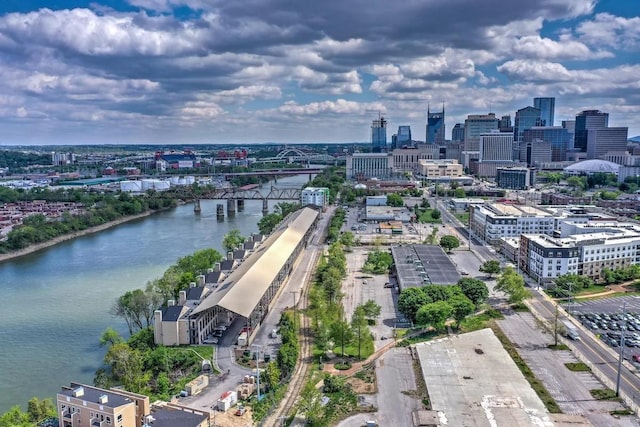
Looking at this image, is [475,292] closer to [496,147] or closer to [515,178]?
[515,178]

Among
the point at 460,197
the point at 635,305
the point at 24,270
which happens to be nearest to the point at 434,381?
the point at 635,305

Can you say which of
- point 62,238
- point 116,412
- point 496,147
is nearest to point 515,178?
point 496,147

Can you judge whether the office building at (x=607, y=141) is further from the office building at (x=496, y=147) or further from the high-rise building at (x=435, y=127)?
the high-rise building at (x=435, y=127)

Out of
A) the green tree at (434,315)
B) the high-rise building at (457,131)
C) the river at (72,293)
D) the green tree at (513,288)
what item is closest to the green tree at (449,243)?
the green tree at (513,288)

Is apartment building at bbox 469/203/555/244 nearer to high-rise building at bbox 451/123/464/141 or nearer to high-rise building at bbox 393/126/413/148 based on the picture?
high-rise building at bbox 451/123/464/141

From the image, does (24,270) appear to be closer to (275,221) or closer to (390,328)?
(275,221)

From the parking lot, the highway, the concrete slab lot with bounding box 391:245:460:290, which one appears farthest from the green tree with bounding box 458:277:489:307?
the parking lot
